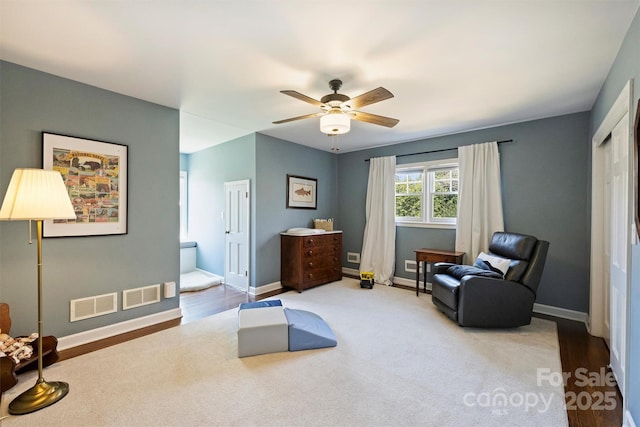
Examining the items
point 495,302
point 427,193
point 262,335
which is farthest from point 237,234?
point 495,302

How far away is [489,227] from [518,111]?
5.22 feet

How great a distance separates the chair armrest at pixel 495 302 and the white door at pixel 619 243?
700 millimetres

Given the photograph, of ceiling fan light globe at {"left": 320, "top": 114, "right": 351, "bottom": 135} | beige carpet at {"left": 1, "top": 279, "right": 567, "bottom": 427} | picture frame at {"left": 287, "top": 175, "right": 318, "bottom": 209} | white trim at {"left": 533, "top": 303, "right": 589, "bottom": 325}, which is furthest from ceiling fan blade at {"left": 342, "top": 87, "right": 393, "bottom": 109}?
white trim at {"left": 533, "top": 303, "right": 589, "bottom": 325}

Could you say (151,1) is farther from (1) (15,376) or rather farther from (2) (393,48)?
(1) (15,376)

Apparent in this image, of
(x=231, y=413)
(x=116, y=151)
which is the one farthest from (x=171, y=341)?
(x=116, y=151)

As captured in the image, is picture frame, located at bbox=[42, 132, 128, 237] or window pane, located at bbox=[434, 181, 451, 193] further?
window pane, located at bbox=[434, 181, 451, 193]

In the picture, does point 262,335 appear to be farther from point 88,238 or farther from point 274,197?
point 274,197

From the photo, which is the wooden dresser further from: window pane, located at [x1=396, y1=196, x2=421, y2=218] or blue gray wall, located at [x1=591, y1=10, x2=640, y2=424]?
blue gray wall, located at [x1=591, y1=10, x2=640, y2=424]

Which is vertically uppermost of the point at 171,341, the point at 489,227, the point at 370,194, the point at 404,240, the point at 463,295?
the point at 370,194

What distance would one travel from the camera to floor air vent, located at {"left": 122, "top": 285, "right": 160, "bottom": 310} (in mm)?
3043

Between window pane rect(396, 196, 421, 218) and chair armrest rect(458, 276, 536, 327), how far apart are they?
6.78ft

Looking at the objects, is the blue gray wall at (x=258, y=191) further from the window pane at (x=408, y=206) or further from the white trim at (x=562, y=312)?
the white trim at (x=562, y=312)

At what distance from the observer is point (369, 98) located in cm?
236

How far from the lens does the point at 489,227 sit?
403 cm
